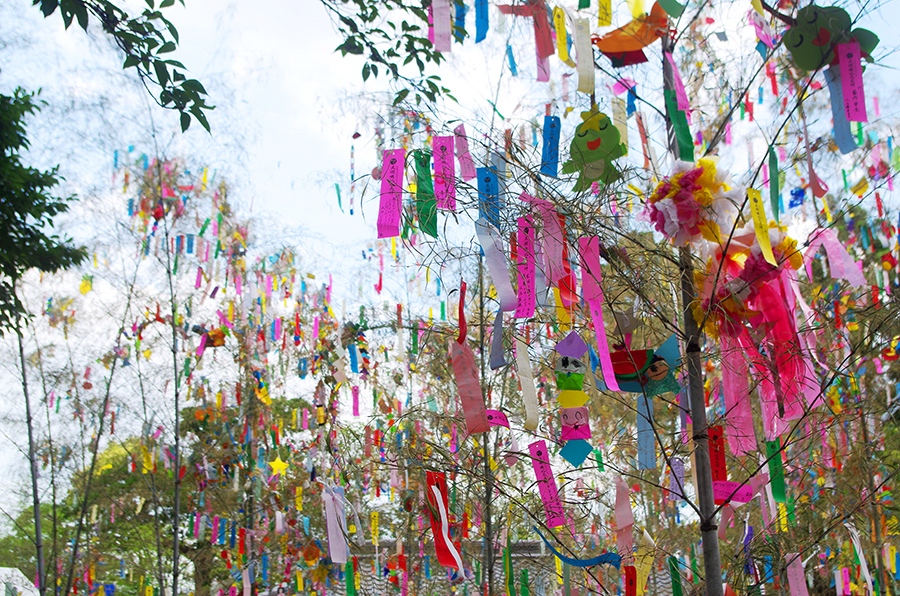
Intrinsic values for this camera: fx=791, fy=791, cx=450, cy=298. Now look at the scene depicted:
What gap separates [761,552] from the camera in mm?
2154

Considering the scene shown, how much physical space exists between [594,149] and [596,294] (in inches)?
12.9

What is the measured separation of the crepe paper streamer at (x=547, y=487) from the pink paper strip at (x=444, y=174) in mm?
651

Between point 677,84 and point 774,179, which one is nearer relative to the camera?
point 774,179

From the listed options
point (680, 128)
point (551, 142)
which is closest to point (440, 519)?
point (551, 142)

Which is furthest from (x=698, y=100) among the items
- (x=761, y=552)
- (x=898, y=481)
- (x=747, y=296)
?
(x=898, y=481)

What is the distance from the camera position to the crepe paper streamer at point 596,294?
5.10 feet

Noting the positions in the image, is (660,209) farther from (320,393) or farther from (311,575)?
(311,575)

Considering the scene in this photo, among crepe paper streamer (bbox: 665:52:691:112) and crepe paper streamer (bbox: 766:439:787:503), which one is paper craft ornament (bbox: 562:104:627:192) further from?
crepe paper streamer (bbox: 766:439:787:503)

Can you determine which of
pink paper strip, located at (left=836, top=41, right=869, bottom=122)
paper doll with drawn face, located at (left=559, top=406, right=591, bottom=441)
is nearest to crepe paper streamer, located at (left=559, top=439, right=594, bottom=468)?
paper doll with drawn face, located at (left=559, top=406, right=591, bottom=441)

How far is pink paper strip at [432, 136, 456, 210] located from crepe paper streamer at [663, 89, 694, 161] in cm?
49

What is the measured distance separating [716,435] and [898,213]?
129 inches

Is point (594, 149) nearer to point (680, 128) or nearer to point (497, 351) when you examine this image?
point (680, 128)

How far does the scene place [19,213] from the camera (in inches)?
175

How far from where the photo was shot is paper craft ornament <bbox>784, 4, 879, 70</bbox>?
60.8 inches
